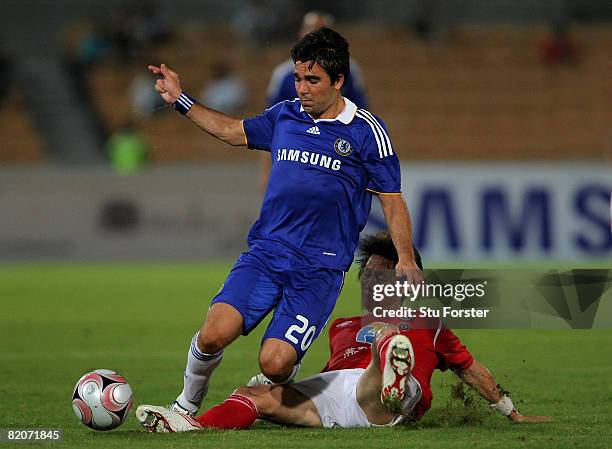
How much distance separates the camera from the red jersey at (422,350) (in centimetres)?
598

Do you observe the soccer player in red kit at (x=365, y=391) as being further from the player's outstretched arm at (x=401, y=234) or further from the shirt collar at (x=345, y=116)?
the shirt collar at (x=345, y=116)

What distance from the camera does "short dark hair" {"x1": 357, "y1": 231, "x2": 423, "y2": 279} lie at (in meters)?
6.28

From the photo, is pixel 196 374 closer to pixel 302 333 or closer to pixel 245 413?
pixel 245 413

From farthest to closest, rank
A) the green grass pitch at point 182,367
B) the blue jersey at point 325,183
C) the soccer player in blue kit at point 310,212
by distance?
the blue jersey at point 325,183 < the soccer player in blue kit at point 310,212 < the green grass pitch at point 182,367

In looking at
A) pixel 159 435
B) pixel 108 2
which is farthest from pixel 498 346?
pixel 108 2

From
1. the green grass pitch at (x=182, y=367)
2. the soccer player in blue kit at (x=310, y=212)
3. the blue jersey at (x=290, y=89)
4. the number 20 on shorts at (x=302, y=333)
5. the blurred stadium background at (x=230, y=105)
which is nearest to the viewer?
the green grass pitch at (x=182, y=367)

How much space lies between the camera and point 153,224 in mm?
17766

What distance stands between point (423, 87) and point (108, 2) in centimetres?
666

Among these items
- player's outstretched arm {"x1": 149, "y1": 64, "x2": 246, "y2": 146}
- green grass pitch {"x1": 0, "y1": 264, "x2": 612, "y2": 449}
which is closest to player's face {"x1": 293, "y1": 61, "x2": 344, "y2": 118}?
player's outstretched arm {"x1": 149, "y1": 64, "x2": 246, "y2": 146}

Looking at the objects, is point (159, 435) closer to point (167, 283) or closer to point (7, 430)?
point (7, 430)

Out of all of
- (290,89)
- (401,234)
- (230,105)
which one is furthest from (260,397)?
(230,105)

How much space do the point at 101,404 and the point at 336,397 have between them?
46.2 inches

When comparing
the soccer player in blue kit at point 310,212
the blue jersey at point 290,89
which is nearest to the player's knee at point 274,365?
the soccer player in blue kit at point 310,212

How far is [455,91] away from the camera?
887 inches
